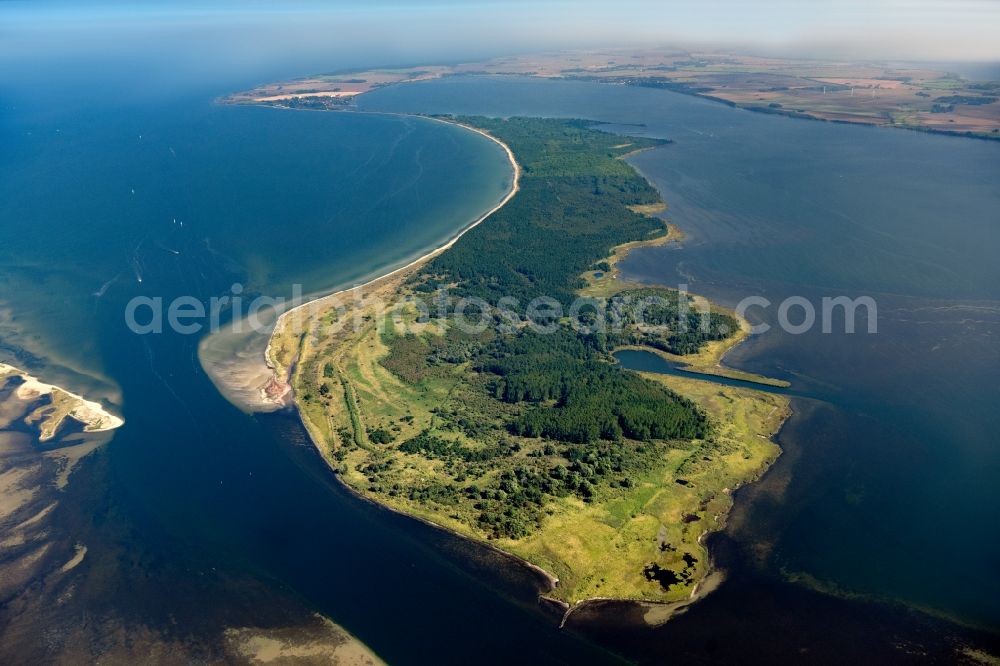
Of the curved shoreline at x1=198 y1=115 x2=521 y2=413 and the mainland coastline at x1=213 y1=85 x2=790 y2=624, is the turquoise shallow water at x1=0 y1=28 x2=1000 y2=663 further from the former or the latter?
the curved shoreline at x1=198 y1=115 x2=521 y2=413

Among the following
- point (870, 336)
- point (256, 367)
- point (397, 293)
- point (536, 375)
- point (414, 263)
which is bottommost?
point (256, 367)

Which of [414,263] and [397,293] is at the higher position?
[414,263]

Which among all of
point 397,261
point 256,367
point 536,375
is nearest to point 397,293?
point 397,261

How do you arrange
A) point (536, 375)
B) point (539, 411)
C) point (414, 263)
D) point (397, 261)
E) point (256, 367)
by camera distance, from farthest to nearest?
point (397, 261), point (414, 263), point (256, 367), point (536, 375), point (539, 411)

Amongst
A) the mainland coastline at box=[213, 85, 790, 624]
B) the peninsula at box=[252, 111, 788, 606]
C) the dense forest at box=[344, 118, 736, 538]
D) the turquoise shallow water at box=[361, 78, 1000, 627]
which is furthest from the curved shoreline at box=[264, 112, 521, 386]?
the turquoise shallow water at box=[361, 78, 1000, 627]

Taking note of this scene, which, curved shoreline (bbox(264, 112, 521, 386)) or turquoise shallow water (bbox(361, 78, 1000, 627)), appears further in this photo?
curved shoreline (bbox(264, 112, 521, 386))

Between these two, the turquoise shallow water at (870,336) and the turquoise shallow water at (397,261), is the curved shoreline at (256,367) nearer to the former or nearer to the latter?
the turquoise shallow water at (397,261)

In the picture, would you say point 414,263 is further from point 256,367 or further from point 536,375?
point 536,375

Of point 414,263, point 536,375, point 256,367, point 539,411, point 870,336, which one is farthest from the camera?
point 414,263

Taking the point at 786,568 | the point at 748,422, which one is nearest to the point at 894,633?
the point at 786,568

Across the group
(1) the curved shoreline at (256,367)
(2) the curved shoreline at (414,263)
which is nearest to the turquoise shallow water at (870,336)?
(2) the curved shoreline at (414,263)

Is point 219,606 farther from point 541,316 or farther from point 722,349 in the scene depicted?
point 722,349
